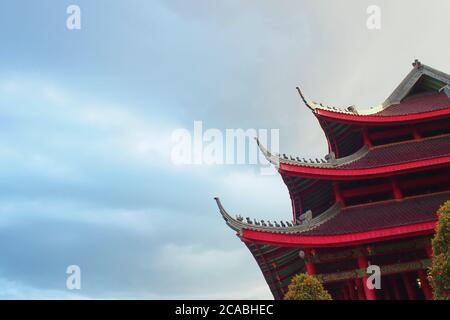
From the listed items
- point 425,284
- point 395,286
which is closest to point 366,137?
point 395,286

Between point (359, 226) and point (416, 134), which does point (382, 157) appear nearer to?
point (416, 134)

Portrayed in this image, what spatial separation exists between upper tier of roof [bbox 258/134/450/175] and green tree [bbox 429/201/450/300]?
7.40 meters

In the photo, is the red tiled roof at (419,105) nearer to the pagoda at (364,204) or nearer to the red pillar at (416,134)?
the pagoda at (364,204)

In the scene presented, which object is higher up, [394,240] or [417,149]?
[417,149]

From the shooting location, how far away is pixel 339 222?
18.6m

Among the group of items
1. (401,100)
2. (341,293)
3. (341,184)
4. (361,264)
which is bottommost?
(341,293)

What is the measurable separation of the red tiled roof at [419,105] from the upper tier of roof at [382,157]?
6.45 feet

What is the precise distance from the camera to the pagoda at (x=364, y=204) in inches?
666

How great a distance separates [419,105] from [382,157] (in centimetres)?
527

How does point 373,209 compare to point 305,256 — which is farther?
point 373,209
